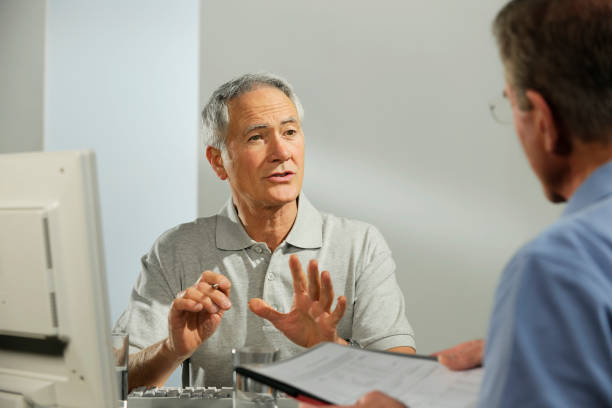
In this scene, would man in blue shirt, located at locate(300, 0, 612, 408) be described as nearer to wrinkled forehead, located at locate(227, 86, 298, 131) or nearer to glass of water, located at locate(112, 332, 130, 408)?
glass of water, located at locate(112, 332, 130, 408)

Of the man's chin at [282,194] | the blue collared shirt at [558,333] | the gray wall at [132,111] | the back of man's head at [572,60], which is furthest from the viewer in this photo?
the gray wall at [132,111]

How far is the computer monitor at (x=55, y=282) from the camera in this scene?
27.5 inches

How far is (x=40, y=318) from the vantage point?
73 cm

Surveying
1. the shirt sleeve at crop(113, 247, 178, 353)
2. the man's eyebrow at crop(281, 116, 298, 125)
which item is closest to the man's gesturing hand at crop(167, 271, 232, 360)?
→ the shirt sleeve at crop(113, 247, 178, 353)

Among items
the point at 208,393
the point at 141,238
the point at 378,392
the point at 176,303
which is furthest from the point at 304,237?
the point at 141,238

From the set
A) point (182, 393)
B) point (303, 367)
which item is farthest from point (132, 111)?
point (303, 367)

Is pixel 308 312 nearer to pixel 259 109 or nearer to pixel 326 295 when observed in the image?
pixel 326 295

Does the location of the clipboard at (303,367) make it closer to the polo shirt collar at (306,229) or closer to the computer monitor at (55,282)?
the computer monitor at (55,282)

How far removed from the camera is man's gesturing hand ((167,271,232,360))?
1.33 m

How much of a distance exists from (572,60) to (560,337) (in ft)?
1.06

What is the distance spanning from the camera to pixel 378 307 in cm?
167

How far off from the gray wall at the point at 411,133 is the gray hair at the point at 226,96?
2.22 ft

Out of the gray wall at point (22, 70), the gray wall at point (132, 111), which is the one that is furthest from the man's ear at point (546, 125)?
the gray wall at point (22, 70)

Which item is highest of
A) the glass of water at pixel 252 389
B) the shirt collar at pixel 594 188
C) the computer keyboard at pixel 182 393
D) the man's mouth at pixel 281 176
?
the shirt collar at pixel 594 188
